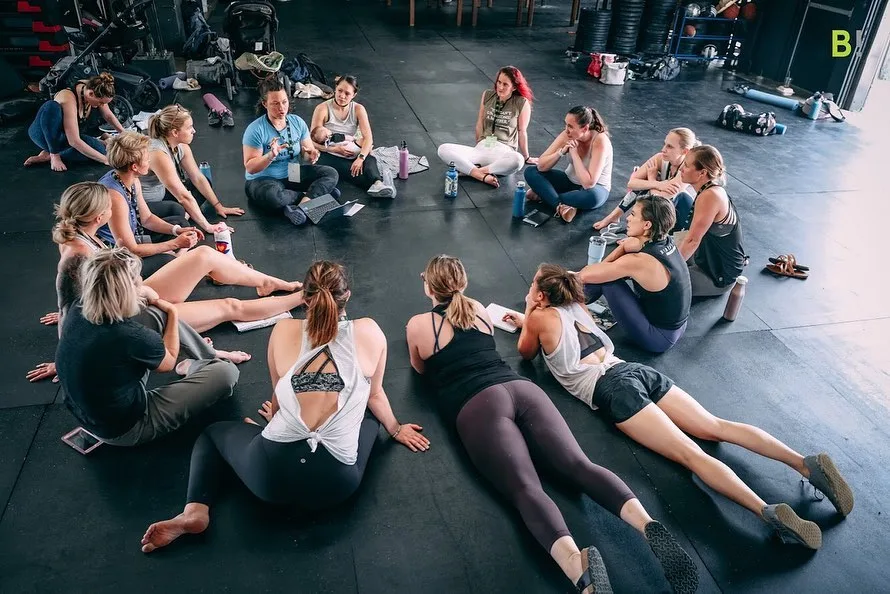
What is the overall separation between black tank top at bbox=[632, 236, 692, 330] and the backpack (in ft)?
18.2

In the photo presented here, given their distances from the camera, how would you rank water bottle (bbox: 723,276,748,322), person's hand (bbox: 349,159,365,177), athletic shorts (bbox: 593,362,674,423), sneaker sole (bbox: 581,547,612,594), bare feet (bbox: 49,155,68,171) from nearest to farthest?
1. sneaker sole (bbox: 581,547,612,594)
2. athletic shorts (bbox: 593,362,674,423)
3. water bottle (bbox: 723,276,748,322)
4. person's hand (bbox: 349,159,365,177)
5. bare feet (bbox: 49,155,68,171)

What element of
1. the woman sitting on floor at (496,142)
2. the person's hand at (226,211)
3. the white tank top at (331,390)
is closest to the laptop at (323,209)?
the person's hand at (226,211)

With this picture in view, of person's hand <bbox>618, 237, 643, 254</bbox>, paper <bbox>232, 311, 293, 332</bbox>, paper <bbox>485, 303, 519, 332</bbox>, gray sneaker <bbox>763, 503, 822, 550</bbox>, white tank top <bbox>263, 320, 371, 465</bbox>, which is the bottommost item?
paper <bbox>232, 311, 293, 332</bbox>

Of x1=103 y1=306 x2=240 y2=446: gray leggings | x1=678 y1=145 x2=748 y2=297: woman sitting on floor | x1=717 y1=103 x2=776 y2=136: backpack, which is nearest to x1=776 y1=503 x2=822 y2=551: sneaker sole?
x1=678 y1=145 x2=748 y2=297: woman sitting on floor

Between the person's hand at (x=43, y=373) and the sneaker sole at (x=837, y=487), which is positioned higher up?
the sneaker sole at (x=837, y=487)

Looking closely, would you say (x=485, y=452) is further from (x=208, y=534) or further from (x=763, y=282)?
(x=763, y=282)

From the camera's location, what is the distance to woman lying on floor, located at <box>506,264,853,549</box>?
321 centimetres

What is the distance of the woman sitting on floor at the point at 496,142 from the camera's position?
6.54 metres

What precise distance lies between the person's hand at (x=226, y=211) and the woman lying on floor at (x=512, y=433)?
2.88 m

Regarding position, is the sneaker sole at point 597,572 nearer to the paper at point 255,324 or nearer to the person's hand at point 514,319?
the person's hand at point 514,319

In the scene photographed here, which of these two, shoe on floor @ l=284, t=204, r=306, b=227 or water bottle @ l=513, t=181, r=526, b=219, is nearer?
shoe on floor @ l=284, t=204, r=306, b=227

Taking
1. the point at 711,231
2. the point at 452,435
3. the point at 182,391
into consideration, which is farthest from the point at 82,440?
the point at 711,231

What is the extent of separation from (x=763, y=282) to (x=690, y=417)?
234cm

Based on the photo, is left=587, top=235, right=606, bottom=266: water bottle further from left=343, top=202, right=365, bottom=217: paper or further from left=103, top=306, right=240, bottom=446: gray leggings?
left=103, top=306, right=240, bottom=446: gray leggings
